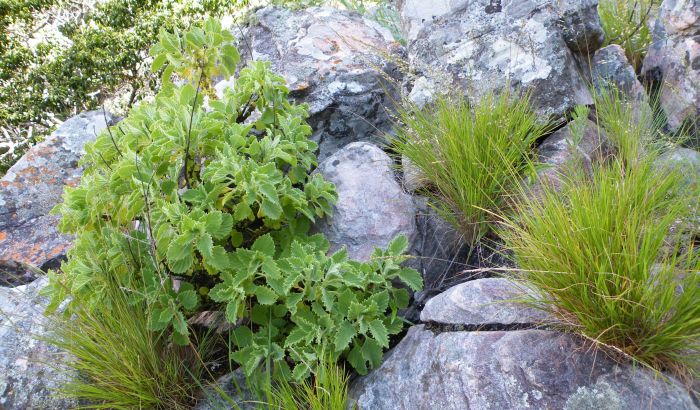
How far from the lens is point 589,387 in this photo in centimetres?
174

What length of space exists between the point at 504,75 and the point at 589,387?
2.26 meters

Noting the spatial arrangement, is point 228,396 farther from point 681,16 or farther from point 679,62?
point 681,16

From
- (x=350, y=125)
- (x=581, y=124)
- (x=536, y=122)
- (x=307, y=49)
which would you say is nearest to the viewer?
(x=581, y=124)

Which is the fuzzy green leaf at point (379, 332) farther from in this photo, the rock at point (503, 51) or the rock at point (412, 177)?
the rock at point (503, 51)

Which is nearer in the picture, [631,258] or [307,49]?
[631,258]

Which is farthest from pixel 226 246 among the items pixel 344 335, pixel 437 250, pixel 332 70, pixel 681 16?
pixel 681 16

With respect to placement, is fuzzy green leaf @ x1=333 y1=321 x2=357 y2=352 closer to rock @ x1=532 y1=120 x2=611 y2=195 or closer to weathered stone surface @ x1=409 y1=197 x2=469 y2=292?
weathered stone surface @ x1=409 y1=197 x2=469 y2=292

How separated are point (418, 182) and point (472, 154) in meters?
0.47

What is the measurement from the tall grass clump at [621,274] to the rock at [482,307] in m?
0.08

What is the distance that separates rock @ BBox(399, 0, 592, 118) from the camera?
3.35 meters

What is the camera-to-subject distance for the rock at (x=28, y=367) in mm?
2455

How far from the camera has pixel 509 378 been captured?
6.11 ft

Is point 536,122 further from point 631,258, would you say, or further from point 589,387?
point 589,387

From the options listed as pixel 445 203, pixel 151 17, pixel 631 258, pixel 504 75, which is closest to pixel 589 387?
pixel 631 258
